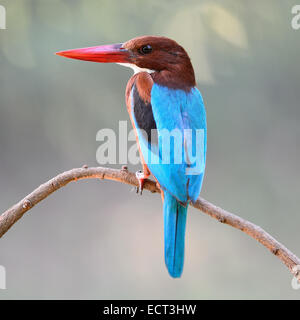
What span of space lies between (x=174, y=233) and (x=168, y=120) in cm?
28

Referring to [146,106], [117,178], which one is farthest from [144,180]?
[146,106]

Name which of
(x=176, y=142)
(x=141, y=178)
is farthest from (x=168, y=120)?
(x=141, y=178)

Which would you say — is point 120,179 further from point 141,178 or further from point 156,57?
point 156,57

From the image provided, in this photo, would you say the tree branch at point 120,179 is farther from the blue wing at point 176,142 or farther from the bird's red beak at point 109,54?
the bird's red beak at point 109,54

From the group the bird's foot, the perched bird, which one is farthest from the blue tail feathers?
the bird's foot

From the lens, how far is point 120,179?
1.20 meters

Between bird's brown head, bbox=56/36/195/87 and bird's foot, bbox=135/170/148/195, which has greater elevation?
bird's brown head, bbox=56/36/195/87

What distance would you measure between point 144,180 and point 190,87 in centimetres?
29

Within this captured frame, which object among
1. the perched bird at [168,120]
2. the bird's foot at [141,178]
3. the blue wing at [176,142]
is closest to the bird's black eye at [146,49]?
the perched bird at [168,120]

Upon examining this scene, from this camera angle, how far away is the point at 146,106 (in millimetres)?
1183

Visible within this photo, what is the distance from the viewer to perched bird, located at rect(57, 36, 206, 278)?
107 centimetres

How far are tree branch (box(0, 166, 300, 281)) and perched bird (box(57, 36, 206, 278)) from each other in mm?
68

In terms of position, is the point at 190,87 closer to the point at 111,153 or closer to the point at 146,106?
the point at 146,106

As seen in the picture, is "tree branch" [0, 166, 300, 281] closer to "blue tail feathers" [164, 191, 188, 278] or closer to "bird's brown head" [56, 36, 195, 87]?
"blue tail feathers" [164, 191, 188, 278]
